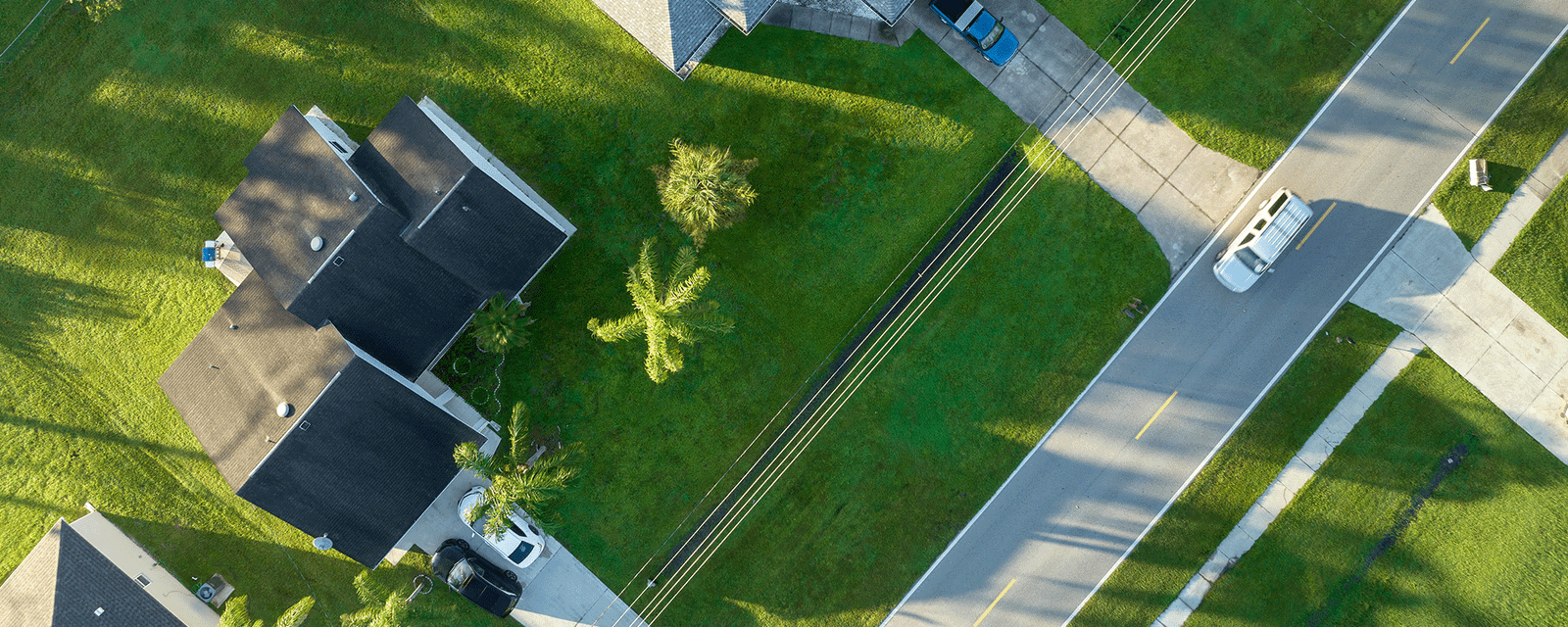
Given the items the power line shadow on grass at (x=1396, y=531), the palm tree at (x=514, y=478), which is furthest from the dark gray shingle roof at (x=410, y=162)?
the power line shadow on grass at (x=1396, y=531)

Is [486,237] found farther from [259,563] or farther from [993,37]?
[993,37]

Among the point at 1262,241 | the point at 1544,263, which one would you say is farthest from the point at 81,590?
the point at 1544,263

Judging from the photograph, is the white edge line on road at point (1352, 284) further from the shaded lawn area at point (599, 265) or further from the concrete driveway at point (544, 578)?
the concrete driveway at point (544, 578)

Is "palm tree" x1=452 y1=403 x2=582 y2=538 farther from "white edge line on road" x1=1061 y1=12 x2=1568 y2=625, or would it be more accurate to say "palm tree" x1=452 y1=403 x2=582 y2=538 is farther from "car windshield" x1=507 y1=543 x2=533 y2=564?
"white edge line on road" x1=1061 y1=12 x2=1568 y2=625

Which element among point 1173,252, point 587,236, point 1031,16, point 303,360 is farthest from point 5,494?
point 1173,252

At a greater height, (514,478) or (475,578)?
(514,478)

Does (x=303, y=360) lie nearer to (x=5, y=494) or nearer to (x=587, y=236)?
(x=587, y=236)
